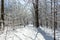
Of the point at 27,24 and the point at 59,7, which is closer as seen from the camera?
the point at 59,7

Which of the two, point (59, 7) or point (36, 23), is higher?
point (59, 7)

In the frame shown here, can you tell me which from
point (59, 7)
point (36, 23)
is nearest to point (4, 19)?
point (36, 23)

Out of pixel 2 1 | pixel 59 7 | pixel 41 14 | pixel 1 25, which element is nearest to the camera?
pixel 59 7

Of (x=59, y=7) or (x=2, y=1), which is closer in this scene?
(x=59, y=7)

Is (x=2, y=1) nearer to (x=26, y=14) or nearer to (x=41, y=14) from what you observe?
(x=26, y=14)

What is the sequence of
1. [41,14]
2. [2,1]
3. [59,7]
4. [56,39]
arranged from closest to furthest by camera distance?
1. [56,39]
2. [59,7]
3. [41,14]
4. [2,1]

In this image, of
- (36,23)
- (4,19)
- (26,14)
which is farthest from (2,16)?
(36,23)

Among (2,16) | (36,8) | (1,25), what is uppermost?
(36,8)

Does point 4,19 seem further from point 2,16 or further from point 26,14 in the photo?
point 26,14

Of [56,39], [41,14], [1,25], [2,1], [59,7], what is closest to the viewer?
[56,39]

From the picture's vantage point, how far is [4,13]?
11.2 feet

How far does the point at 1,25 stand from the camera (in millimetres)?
3348

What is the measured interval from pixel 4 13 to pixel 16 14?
1.18 feet

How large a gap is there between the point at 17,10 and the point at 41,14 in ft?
2.99
